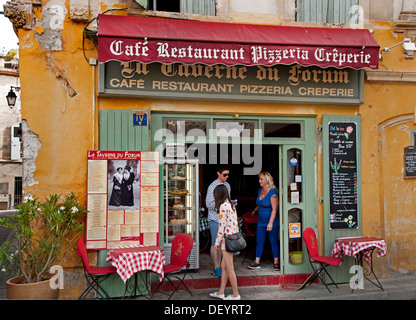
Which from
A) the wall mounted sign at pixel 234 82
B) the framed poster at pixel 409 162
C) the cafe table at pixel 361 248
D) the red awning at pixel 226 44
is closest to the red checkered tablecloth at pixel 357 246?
the cafe table at pixel 361 248

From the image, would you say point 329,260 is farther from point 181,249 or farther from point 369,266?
point 181,249

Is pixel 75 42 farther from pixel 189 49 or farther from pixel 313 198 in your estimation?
pixel 313 198

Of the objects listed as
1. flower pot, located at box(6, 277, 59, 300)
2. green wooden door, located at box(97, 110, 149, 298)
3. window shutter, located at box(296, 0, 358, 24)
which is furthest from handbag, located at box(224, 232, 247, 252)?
window shutter, located at box(296, 0, 358, 24)

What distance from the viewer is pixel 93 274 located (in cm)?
600

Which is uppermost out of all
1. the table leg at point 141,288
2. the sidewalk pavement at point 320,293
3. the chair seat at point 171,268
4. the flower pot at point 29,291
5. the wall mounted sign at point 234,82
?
the wall mounted sign at point 234,82

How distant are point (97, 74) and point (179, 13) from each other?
1.79 meters

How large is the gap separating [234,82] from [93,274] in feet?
12.7

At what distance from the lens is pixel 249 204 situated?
11.3 m

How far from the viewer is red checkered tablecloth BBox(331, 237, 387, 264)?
6605mm

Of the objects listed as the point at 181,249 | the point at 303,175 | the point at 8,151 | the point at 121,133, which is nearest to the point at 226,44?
the point at 121,133

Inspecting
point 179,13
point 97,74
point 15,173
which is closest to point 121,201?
point 97,74

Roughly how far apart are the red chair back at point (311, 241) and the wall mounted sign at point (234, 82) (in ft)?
7.56

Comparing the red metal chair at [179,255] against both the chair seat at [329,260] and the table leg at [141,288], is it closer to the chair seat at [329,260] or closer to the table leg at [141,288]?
the table leg at [141,288]

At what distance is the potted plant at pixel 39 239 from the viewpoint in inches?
219
